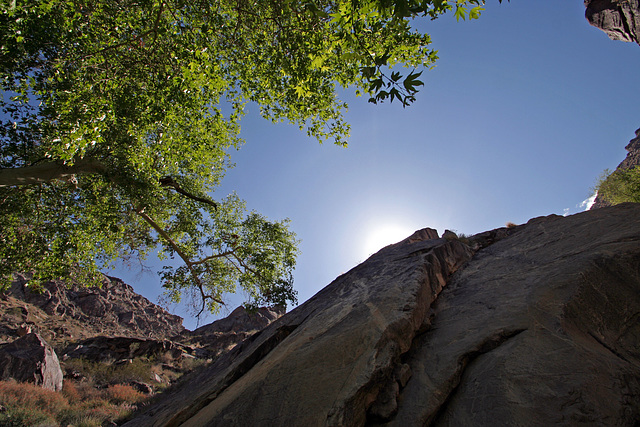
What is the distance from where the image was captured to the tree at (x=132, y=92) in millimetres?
7324

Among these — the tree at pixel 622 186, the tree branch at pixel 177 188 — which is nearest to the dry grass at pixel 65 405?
the tree branch at pixel 177 188

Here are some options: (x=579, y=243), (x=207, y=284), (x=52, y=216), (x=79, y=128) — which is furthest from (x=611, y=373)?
(x=52, y=216)

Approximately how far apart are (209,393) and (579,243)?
23.8 ft

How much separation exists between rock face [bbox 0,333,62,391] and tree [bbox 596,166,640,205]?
35792mm

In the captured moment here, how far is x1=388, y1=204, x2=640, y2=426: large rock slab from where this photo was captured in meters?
2.80

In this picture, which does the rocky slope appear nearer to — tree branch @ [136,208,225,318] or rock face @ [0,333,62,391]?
rock face @ [0,333,62,391]

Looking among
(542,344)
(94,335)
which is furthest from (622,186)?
(94,335)

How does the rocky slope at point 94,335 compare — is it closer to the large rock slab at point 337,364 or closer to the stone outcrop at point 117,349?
the stone outcrop at point 117,349

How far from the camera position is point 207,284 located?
13.6m

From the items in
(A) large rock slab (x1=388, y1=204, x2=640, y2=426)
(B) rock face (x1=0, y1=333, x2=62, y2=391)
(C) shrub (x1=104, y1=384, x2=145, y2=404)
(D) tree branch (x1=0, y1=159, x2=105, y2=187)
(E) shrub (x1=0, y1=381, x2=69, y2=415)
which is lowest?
(A) large rock slab (x1=388, y1=204, x2=640, y2=426)

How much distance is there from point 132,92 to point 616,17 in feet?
95.9

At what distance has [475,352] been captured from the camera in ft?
12.3

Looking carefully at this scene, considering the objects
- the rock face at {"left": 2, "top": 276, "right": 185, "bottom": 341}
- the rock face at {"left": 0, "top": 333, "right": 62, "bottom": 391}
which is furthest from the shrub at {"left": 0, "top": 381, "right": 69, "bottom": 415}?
the rock face at {"left": 2, "top": 276, "right": 185, "bottom": 341}

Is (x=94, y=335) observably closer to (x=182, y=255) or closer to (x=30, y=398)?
(x=30, y=398)
